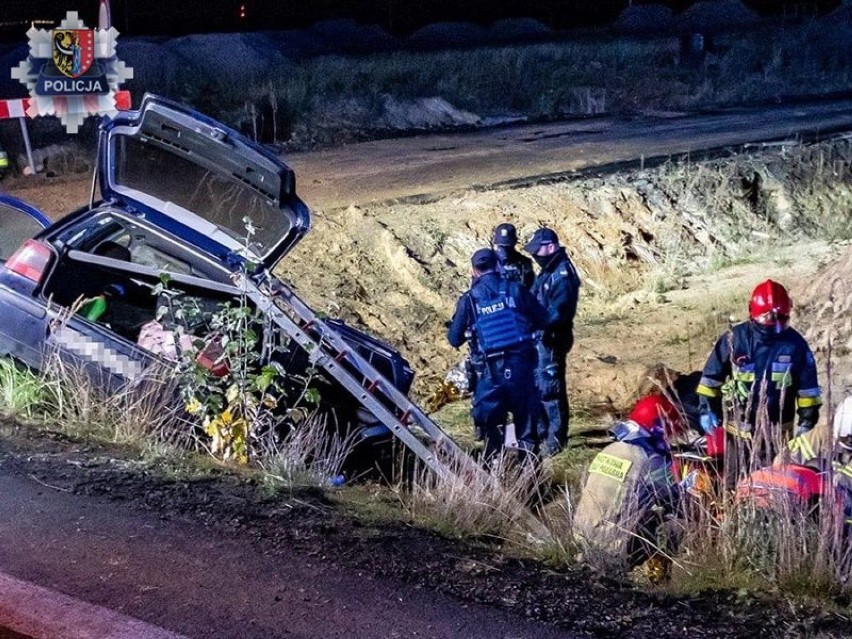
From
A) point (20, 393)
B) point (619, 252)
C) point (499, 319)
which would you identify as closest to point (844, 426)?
point (499, 319)

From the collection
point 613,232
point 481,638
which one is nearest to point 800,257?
point 613,232

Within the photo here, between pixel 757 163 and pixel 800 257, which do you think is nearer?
pixel 800 257

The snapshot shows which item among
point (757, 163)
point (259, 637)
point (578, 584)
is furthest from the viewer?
point (757, 163)

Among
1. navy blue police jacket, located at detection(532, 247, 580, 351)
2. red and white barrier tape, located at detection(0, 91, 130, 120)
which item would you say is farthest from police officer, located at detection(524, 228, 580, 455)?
red and white barrier tape, located at detection(0, 91, 130, 120)

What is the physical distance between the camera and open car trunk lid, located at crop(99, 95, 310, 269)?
7.55 meters

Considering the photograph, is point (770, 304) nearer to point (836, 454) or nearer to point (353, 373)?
point (836, 454)

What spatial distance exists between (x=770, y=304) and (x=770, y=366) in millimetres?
394

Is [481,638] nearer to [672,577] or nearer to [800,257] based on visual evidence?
Answer: [672,577]

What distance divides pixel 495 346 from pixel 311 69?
1654 cm

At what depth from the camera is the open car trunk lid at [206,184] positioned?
7.55m

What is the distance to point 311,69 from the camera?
965 inches

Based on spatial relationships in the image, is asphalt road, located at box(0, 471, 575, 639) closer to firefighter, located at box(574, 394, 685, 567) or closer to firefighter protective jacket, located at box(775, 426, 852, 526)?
firefighter, located at box(574, 394, 685, 567)

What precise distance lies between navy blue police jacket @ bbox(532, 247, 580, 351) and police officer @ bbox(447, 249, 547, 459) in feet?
0.76

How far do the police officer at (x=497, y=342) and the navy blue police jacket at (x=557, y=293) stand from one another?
232mm
